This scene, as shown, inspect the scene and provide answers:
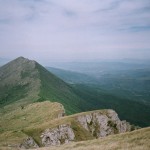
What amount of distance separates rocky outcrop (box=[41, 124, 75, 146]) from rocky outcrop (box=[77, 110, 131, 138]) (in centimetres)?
1113

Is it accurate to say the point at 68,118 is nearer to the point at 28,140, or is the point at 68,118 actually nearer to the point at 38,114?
the point at 28,140

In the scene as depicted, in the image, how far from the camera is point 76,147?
38438mm

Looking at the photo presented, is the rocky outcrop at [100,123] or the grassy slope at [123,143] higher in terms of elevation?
the grassy slope at [123,143]

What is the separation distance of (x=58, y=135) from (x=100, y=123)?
28.9 meters

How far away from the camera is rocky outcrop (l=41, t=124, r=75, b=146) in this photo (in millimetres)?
94000

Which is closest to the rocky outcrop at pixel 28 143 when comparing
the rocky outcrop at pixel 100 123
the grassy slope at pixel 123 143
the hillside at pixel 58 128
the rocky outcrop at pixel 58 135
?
the hillside at pixel 58 128

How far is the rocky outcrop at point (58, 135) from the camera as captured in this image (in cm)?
9400

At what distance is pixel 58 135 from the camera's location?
97438mm

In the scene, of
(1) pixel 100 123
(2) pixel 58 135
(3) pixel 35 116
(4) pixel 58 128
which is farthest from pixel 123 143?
(3) pixel 35 116

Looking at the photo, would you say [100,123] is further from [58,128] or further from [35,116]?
[35,116]

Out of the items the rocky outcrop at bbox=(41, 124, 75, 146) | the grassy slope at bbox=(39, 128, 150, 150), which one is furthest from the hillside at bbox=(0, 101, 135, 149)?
the grassy slope at bbox=(39, 128, 150, 150)

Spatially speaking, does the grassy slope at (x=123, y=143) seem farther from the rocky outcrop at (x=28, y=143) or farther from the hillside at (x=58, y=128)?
the rocky outcrop at (x=28, y=143)

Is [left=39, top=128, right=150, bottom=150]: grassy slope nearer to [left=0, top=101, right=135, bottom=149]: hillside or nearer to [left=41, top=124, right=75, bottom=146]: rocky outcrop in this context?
[left=0, top=101, right=135, bottom=149]: hillside

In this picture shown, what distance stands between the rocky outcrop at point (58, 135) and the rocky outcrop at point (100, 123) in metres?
11.1
